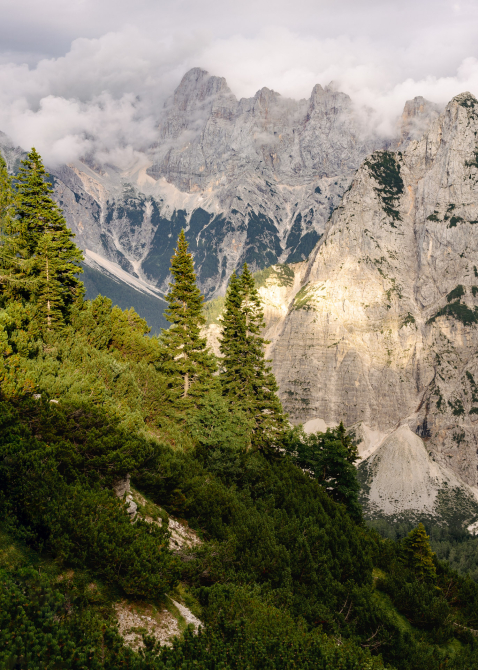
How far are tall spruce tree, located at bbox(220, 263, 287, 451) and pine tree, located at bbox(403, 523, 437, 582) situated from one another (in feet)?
48.3

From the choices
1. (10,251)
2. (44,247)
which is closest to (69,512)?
(44,247)

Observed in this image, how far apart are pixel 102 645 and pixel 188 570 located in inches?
220

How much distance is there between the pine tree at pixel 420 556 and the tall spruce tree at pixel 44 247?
32795mm

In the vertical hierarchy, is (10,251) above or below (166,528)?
above

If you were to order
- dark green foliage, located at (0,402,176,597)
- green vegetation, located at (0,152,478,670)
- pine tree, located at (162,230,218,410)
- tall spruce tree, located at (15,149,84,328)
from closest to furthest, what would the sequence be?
green vegetation, located at (0,152,478,670), dark green foliage, located at (0,402,176,597), tall spruce tree, located at (15,149,84,328), pine tree, located at (162,230,218,410)

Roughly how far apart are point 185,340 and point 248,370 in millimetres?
6775

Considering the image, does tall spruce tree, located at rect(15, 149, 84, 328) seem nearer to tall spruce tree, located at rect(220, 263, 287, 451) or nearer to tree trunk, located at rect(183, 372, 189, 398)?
tree trunk, located at rect(183, 372, 189, 398)

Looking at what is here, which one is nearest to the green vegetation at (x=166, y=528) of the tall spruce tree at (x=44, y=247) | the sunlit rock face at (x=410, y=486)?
the tall spruce tree at (x=44, y=247)

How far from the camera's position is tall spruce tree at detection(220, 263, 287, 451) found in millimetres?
38406

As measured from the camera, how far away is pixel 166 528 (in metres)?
15.3

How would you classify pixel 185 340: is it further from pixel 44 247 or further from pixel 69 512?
pixel 69 512

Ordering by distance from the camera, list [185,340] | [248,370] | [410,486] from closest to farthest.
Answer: [185,340], [248,370], [410,486]

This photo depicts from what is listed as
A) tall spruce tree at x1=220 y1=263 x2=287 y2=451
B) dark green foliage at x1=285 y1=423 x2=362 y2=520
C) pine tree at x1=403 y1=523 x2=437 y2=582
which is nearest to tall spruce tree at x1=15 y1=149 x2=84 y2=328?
tall spruce tree at x1=220 y1=263 x2=287 y2=451

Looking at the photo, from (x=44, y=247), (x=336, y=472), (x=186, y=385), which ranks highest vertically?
(x=44, y=247)
